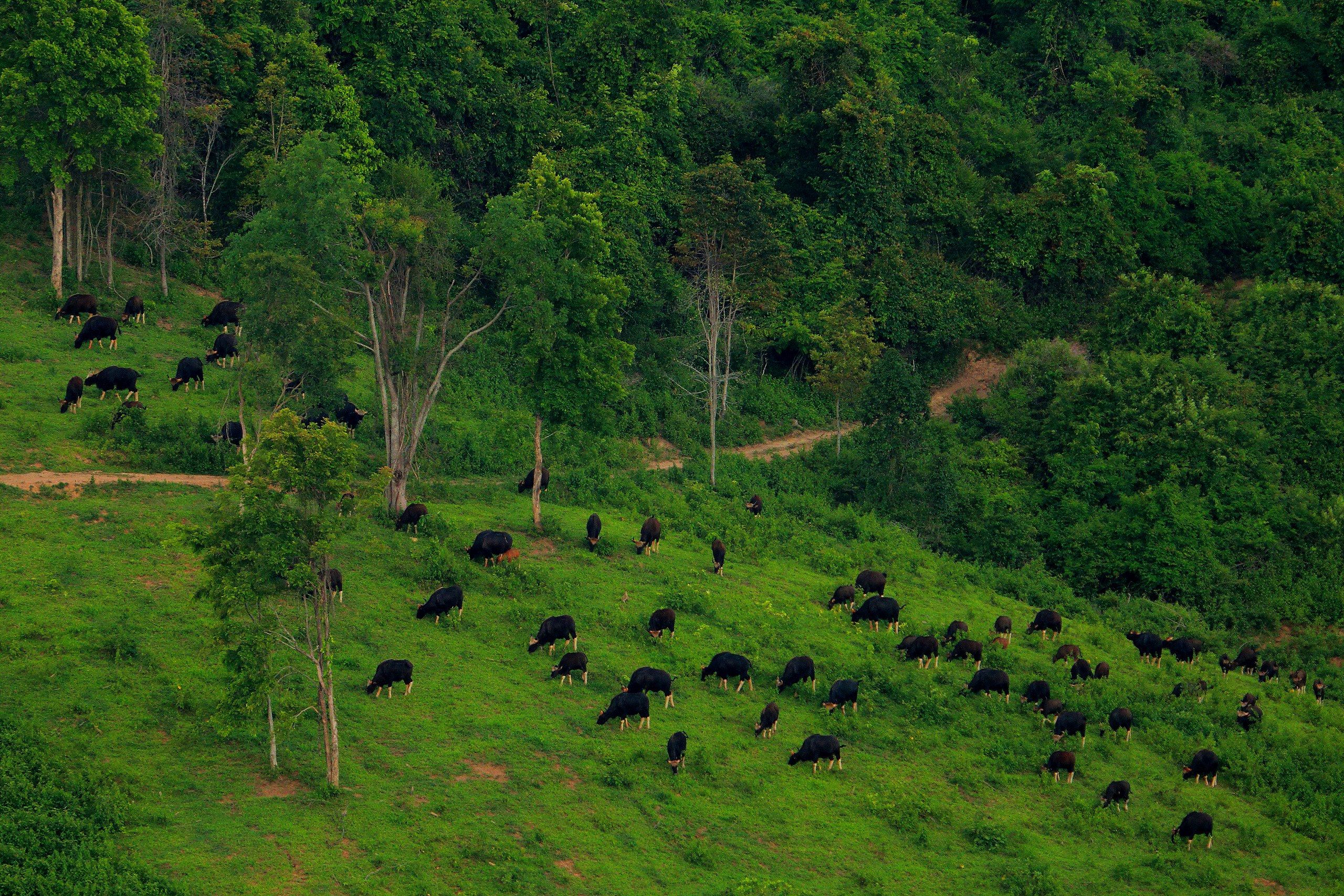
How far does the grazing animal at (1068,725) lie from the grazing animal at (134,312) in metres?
30.9

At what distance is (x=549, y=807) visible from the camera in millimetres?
25953

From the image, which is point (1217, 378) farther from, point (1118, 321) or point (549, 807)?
point (549, 807)

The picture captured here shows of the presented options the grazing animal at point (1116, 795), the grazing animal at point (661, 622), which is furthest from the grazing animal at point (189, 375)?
the grazing animal at point (1116, 795)

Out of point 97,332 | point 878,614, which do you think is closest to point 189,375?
point 97,332

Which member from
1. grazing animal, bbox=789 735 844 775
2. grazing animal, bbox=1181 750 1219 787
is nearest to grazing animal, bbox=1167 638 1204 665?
grazing animal, bbox=1181 750 1219 787

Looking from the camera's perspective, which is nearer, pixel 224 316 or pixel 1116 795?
pixel 1116 795

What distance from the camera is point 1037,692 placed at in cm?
3472

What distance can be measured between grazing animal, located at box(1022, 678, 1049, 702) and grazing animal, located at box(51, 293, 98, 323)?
1198 inches

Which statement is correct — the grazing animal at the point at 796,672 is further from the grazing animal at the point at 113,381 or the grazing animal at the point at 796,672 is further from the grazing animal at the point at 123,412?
the grazing animal at the point at 113,381

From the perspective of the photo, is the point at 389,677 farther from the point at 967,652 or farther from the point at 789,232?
the point at 789,232

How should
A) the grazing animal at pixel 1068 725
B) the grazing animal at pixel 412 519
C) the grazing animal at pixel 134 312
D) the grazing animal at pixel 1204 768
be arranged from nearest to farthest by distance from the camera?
the grazing animal at pixel 1204 768 < the grazing animal at pixel 1068 725 < the grazing animal at pixel 412 519 < the grazing animal at pixel 134 312

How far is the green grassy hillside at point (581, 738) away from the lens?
2445 cm

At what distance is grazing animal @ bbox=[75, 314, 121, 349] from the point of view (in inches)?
1674

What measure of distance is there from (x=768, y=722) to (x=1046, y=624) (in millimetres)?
12934
